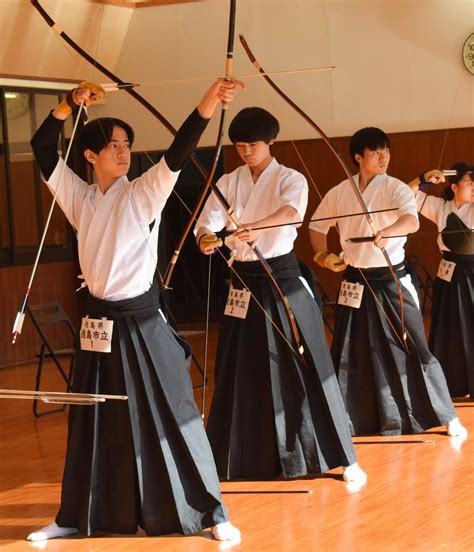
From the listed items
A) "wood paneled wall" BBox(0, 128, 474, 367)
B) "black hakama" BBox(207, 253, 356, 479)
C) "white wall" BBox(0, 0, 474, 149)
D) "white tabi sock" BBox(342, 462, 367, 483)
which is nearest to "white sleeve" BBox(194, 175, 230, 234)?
"black hakama" BBox(207, 253, 356, 479)

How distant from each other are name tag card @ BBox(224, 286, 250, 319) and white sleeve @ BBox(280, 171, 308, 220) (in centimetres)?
37

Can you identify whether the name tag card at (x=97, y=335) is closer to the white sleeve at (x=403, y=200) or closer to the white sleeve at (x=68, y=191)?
the white sleeve at (x=68, y=191)

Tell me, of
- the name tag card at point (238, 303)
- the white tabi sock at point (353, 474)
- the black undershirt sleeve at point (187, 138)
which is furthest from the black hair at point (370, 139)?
the black undershirt sleeve at point (187, 138)

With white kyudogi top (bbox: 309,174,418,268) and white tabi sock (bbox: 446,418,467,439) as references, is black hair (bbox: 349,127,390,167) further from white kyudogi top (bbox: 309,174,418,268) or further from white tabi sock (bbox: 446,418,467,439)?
white tabi sock (bbox: 446,418,467,439)

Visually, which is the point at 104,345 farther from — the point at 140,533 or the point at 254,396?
the point at 254,396

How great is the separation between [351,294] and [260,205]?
0.86m

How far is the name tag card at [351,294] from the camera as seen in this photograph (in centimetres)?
430

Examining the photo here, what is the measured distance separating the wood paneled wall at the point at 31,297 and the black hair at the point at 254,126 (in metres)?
4.12

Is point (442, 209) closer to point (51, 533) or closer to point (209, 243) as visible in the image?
point (209, 243)

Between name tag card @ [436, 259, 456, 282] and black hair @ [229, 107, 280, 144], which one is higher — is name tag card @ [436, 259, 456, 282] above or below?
below

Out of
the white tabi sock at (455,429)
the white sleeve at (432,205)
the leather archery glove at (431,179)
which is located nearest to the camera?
the white tabi sock at (455,429)

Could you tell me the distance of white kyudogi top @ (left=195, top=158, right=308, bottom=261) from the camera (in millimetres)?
3566

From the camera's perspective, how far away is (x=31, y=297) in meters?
7.57

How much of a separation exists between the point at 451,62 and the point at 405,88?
41 cm
